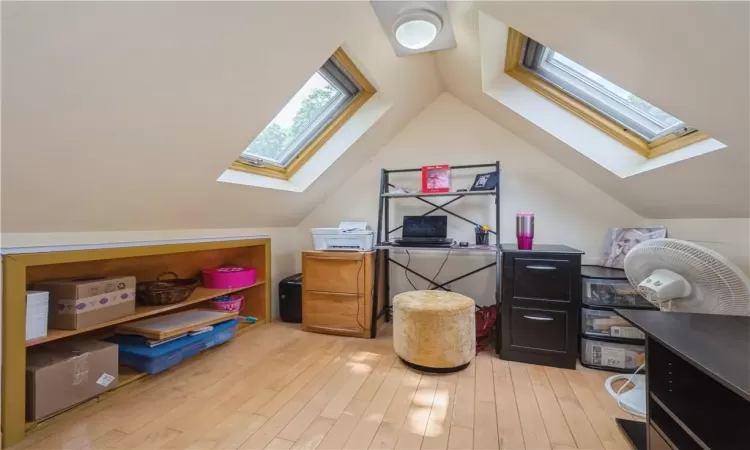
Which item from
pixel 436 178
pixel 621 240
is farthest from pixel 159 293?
pixel 621 240

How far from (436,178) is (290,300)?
1.73 metres

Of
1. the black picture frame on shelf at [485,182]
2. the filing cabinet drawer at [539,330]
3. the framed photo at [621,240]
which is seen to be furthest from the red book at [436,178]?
the framed photo at [621,240]

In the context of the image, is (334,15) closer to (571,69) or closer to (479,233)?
(571,69)

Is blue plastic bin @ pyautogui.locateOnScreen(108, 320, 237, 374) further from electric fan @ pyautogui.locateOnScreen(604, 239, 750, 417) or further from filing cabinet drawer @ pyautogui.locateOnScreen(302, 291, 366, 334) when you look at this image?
electric fan @ pyautogui.locateOnScreen(604, 239, 750, 417)

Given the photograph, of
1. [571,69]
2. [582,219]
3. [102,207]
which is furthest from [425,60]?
[102,207]

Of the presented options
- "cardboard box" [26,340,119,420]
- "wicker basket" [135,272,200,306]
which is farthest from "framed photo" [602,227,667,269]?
"cardboard box" [26,340,119,420]

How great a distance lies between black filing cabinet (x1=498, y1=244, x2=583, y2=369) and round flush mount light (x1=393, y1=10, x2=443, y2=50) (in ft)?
4.60

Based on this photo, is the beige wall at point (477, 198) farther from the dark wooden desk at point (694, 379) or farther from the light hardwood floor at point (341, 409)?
the dark wooden desk at point (694, 379)

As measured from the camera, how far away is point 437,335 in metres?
1.92

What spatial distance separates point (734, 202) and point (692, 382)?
1.03 metres

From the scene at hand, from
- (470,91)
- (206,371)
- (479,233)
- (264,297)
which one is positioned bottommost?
(206,371)

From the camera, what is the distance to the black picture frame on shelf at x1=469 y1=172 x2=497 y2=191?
2494 mm

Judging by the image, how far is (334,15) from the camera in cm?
137

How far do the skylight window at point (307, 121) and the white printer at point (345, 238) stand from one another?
2.00ft
